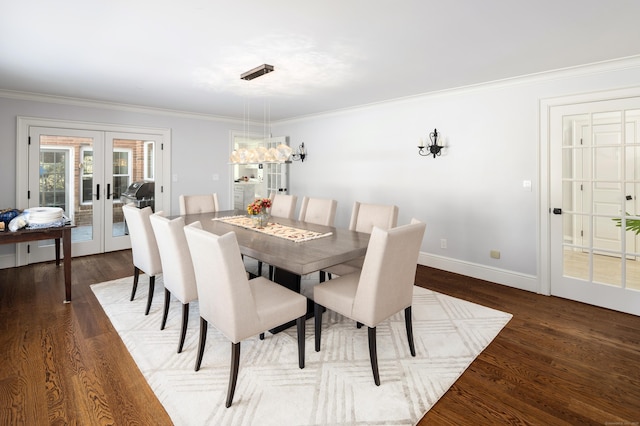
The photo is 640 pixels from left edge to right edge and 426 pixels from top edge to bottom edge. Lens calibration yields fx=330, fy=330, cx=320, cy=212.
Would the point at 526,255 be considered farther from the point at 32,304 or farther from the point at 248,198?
the point at 248,198

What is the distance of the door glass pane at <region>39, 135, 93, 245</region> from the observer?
468cm

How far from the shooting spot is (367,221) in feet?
10.9

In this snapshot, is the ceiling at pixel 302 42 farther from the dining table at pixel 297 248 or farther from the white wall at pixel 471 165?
the dining table at pixel 297 248

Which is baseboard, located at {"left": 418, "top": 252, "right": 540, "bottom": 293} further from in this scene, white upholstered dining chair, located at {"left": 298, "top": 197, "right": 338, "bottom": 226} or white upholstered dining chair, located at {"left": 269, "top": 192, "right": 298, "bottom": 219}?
white upholstered dining chair, located at {"left": 269, "top": 192, "right": 298, "bottom": 219}

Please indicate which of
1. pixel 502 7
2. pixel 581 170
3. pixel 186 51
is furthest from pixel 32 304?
pixel 581 170

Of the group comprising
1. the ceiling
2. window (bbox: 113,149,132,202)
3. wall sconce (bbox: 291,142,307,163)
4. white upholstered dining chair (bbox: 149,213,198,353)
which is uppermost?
the ceiling

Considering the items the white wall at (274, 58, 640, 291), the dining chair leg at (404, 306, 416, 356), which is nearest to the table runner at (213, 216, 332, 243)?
the dining chair leg at (404, 306, 416, 356)

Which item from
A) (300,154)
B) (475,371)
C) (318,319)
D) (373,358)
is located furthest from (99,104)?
(475,371)

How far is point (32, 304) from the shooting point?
126 inches

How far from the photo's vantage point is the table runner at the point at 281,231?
9.16 feet

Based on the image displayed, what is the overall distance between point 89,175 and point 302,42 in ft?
13.6

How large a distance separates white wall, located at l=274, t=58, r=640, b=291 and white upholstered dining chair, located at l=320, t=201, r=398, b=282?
4.72 ft

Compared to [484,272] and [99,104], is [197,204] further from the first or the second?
[484,272]

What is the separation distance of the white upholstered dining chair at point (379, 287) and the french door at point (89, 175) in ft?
14.4
